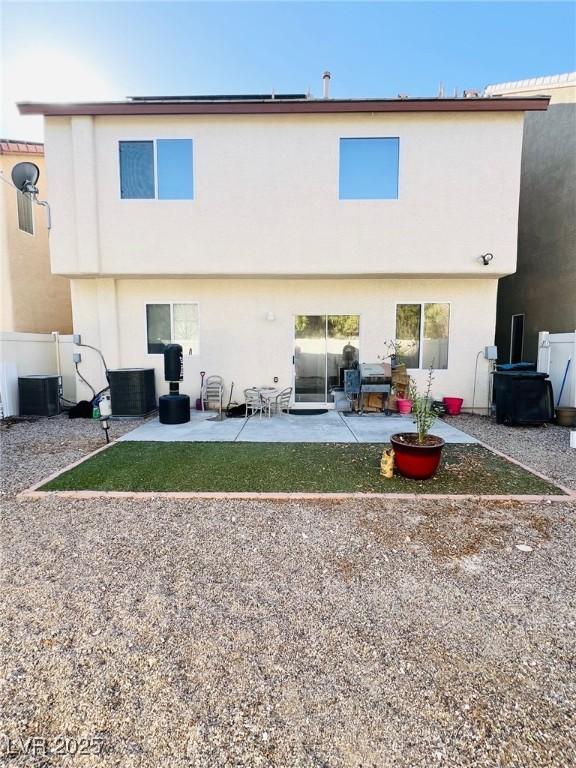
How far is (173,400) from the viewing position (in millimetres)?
7723

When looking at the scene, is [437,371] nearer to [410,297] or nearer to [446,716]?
[410,297]

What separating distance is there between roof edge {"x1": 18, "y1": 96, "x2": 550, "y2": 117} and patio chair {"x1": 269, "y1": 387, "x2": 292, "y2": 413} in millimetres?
5789

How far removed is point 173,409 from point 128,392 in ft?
4.40

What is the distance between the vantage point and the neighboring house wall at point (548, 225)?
10211 mm

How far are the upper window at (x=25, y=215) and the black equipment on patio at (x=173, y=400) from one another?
22.4 ft

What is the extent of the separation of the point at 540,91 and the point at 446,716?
571 inches

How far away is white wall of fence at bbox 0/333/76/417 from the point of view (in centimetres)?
825

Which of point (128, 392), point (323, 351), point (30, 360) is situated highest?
point (323, 351)

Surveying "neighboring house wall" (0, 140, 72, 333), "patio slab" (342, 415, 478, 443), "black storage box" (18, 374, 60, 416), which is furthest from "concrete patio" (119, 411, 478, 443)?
"neighboring house wall" (0, 140, 72, 333)

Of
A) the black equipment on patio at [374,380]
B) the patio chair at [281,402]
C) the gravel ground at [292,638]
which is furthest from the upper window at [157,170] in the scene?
the gravel ground at [292,638]

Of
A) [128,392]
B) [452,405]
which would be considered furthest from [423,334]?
[128,392]

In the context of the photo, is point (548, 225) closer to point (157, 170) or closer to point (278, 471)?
point (157, 170)

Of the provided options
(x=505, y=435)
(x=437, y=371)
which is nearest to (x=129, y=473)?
(x=505, y=435)

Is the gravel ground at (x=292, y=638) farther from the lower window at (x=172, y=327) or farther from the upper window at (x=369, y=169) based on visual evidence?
the upper window at (x=369, y=169)
